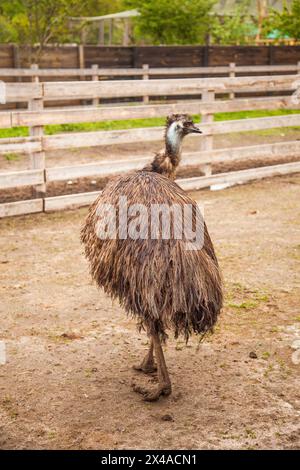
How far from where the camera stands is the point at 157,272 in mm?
3451

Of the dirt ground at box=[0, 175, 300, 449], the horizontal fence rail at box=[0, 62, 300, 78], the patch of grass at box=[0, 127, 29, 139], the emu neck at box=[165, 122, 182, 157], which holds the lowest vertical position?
the dirt ground at box=[0, 175, 300, 449]

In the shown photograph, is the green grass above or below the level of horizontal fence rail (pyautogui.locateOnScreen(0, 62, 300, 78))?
below

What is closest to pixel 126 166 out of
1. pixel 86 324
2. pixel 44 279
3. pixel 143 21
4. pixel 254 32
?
pixel 44 279

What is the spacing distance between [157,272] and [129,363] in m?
1.04

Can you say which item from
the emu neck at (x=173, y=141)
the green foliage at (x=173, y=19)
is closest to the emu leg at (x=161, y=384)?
the emu neck at (x=173, y=141)

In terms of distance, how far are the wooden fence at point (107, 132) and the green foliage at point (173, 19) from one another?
13219 millimetres

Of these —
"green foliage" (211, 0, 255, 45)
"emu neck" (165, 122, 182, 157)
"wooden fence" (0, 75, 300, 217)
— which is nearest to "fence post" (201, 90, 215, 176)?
"wooden fence" (0, 75, 300, 217)

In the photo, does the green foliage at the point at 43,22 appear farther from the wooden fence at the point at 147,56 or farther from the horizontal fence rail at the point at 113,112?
the horizontal fence rail at the point at 113,112

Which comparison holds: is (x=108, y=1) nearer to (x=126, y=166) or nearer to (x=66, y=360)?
(x=126, y=166)

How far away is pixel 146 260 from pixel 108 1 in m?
32.8

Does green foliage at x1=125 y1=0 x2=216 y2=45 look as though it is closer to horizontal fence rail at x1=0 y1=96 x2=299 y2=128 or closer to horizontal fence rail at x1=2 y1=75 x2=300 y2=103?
horizontal fence rail at x1=2 y1=75 x2=300 y2=103

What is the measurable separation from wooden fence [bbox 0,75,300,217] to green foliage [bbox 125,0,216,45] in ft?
43.4

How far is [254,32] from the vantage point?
30.6 m

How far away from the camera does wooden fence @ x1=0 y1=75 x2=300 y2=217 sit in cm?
758
